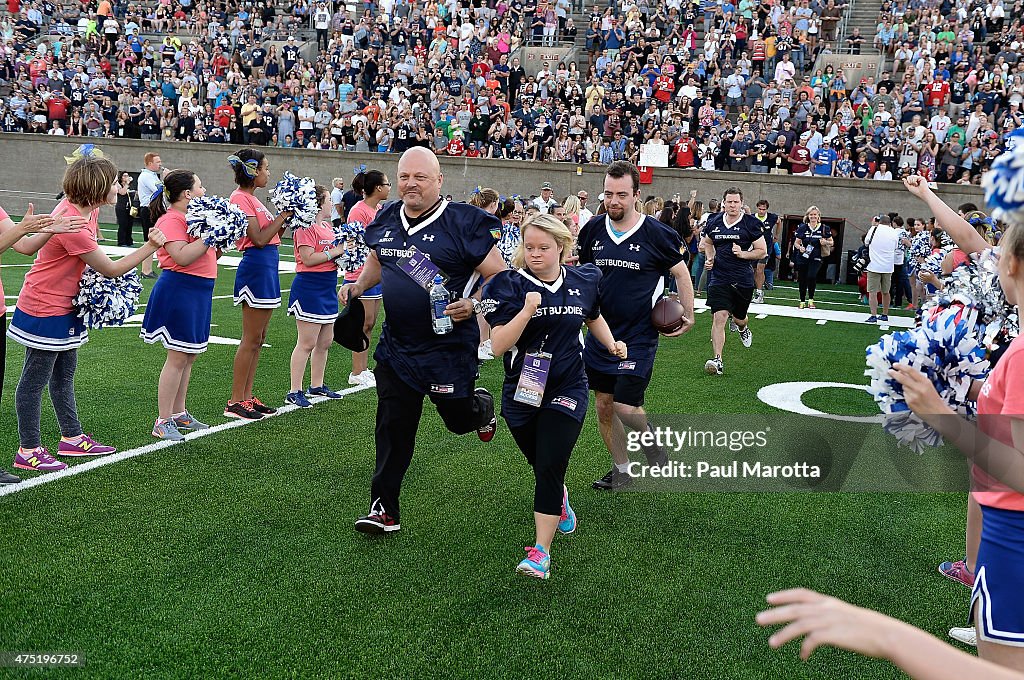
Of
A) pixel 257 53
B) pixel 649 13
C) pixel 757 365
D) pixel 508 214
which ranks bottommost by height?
pixel 757 365

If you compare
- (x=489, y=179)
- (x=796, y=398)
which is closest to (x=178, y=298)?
(x=796, y=398)

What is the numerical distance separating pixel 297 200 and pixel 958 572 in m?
5.30

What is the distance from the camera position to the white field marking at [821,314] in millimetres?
15891

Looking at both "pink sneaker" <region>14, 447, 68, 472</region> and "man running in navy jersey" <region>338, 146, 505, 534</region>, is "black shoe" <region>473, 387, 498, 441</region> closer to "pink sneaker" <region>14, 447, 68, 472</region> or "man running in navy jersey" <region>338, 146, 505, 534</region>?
"man running in navy jersey" <region>338, 146, 505, 534</region>

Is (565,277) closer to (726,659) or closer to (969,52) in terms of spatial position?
(726,659)

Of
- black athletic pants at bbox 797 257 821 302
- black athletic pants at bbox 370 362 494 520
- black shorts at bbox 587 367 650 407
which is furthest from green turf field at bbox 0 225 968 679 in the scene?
black athletic pants at bbox 797 257 821 302

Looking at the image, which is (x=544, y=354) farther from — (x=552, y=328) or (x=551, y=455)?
(x=551, y=455)

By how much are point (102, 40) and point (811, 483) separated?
34036 millimetres

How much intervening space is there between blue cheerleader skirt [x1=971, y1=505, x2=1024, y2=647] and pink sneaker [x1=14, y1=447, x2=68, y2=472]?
539 centimetres

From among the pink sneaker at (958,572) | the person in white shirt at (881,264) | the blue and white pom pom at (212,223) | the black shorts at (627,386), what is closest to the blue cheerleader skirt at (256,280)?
the blue and white pom pom at (212,223)

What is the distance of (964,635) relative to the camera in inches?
163

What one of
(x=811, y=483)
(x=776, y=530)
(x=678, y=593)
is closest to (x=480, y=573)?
(x=678, y=593)

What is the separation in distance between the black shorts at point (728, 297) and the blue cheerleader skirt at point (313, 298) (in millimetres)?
4762

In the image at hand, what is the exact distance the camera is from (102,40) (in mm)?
33719
